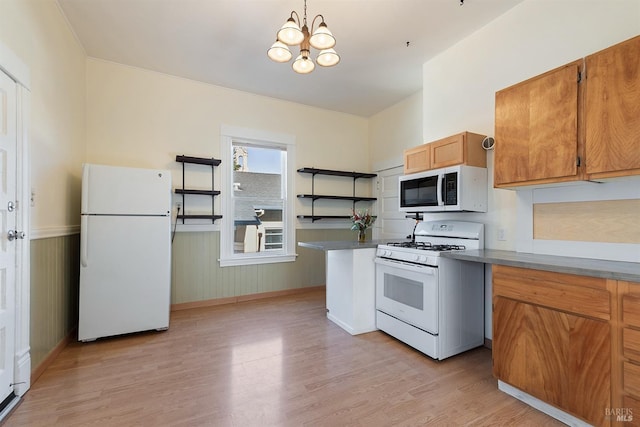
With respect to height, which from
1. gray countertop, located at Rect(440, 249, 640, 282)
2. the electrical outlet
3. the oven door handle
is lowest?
the oven door handle

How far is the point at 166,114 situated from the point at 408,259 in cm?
345

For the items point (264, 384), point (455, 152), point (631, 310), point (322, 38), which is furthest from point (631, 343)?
point (322, 38)

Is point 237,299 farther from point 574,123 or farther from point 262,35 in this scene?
point 574,123

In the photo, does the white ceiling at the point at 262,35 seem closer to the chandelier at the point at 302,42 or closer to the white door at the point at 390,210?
the chandelier at the point at 302,42

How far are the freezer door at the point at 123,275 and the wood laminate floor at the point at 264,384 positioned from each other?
183 millimetres

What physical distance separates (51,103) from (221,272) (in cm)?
252

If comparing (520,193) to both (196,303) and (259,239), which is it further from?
(196,303)

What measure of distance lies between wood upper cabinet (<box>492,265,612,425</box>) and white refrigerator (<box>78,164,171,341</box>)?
3068 millimetres

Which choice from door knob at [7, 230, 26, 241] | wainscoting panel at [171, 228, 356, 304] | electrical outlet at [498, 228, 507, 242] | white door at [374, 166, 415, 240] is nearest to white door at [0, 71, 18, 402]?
door knob at [7, 230, 26, 241]

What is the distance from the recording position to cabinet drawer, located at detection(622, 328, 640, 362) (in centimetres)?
137

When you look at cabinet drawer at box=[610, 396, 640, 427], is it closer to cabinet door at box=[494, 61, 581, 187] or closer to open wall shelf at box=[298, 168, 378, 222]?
cabinet door at box=[494, 61, 581, 187]

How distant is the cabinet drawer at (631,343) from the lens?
1368 millimetres

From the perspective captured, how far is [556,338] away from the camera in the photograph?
1.66 metres

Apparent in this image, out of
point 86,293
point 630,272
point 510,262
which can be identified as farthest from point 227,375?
point 630,272
